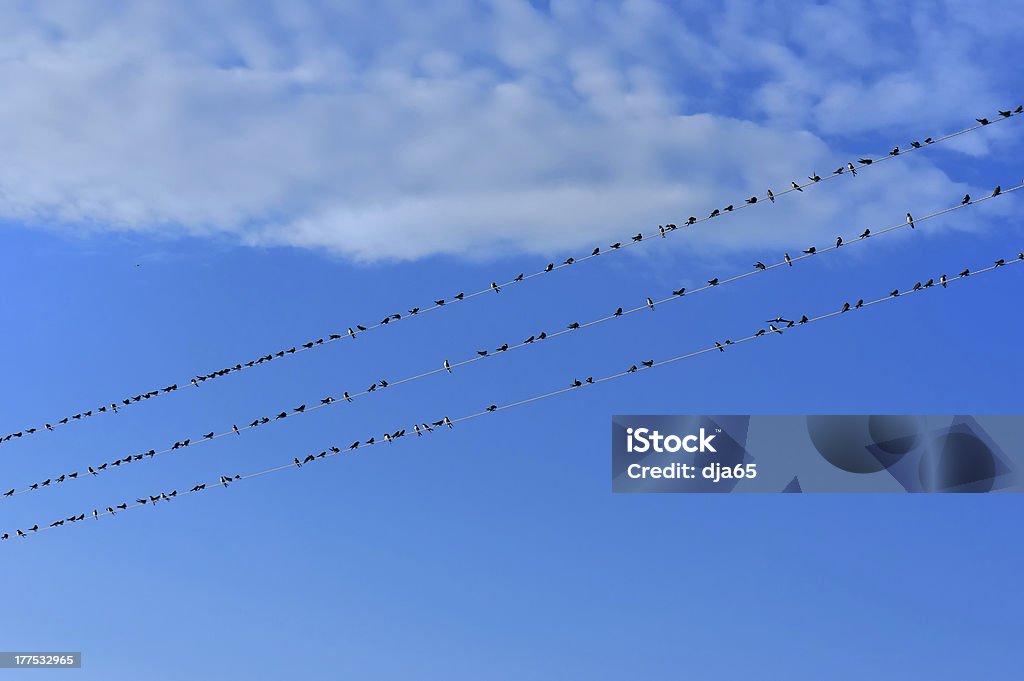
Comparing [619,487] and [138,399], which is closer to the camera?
[619,487]

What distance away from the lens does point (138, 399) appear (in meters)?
55.0

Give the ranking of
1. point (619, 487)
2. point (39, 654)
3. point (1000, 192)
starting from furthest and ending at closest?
point (39, 654) → point (619, 487) → point (1000, 192)

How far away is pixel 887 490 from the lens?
51.2m

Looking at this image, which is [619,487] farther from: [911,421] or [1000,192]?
[1000,192]

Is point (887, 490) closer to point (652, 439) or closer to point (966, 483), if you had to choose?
point (966, 483)

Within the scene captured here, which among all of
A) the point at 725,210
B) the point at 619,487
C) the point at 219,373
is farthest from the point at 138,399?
the point at 725,210

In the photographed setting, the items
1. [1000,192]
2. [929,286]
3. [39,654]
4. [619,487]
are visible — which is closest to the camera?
[1000,192]

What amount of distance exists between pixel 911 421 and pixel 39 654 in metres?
35.2

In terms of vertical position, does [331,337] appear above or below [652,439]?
above

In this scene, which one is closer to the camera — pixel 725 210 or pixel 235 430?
pixel 725 210

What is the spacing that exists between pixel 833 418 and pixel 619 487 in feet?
28.9

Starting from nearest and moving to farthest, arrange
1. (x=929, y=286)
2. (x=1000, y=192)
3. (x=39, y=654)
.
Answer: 1. (x=1000, y=192)
2. (x=929, y=286)
3. (x=39, y=654)

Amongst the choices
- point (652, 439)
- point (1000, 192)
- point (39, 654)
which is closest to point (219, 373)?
point (39, 654)

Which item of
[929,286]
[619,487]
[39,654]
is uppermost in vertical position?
[929,286]
